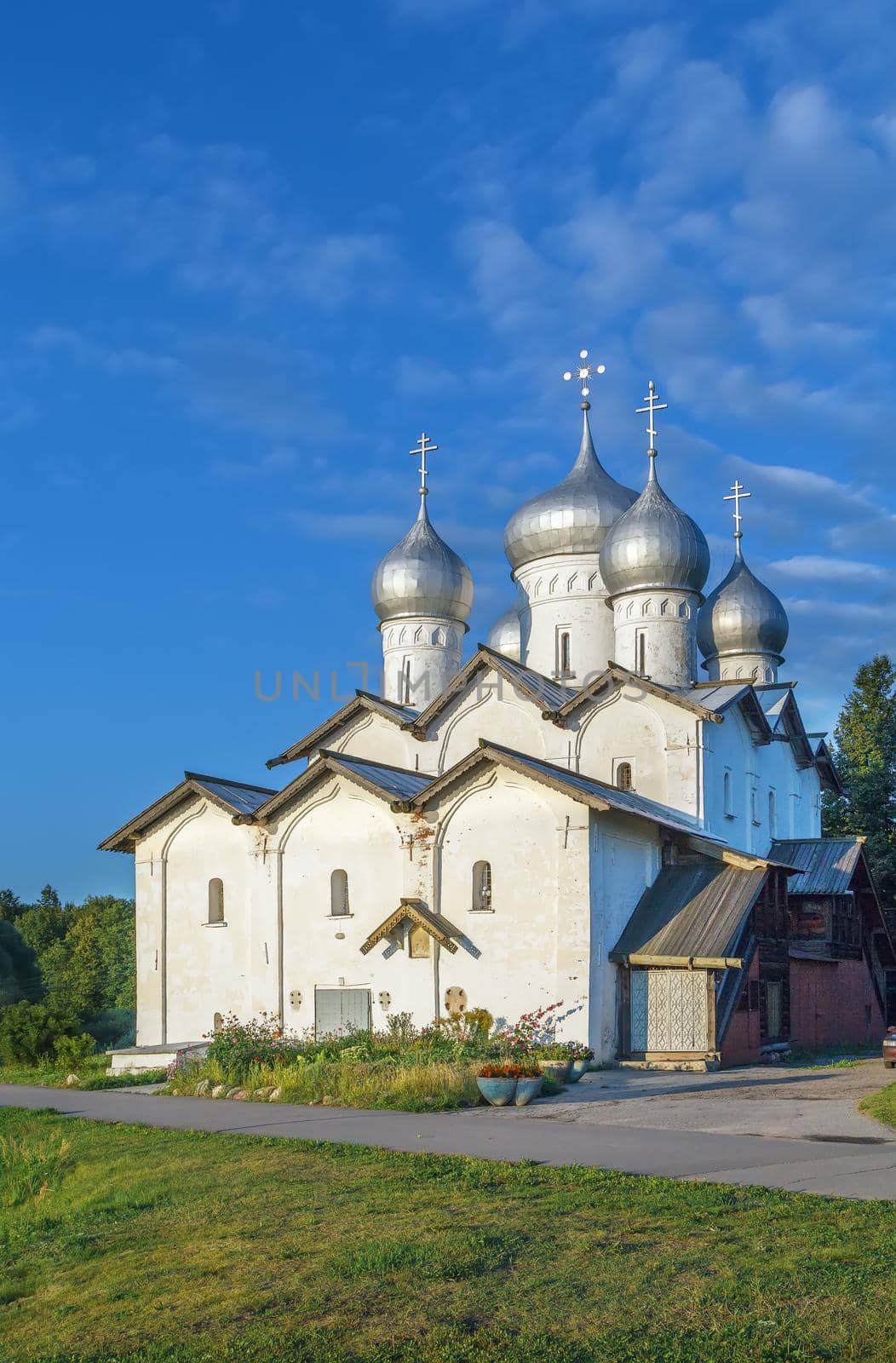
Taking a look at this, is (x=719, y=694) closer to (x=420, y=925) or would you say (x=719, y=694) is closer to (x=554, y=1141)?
(x=420, y=925)

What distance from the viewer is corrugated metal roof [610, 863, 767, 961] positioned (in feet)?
76.1

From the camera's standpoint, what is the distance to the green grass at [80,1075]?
2086 centimetres

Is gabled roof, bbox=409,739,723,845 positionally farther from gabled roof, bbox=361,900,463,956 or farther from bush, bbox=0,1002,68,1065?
bush, bbox=0,1002,68,1065

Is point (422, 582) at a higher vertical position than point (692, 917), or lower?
higher

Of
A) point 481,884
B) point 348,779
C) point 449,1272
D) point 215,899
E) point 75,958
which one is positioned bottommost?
point 75,958

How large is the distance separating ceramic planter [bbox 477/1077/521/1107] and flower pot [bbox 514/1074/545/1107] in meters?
0.06

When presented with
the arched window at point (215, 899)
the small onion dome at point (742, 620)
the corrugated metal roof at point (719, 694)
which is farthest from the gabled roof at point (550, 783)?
the small onion dome at point (742, 620)

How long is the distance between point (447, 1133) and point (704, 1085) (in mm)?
6994

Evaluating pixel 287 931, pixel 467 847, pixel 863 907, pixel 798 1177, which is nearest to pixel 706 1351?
pixel 798 1177

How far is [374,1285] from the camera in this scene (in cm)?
721

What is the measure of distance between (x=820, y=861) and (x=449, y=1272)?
2677cm

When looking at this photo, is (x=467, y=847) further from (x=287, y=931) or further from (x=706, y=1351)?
(x=706, y=1351)

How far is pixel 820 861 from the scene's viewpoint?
3262 cm

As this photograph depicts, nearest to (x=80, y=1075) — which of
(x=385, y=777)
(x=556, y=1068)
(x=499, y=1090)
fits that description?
(x=556, y=1068)
